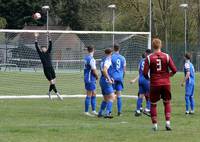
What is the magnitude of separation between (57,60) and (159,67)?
17142mm

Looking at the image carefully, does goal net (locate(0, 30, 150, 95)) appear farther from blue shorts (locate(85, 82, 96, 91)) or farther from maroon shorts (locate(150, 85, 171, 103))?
maroon shorts (locate(150, 85, 171, 103))

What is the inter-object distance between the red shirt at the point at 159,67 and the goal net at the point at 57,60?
14.4m

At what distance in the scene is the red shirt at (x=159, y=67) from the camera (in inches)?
578

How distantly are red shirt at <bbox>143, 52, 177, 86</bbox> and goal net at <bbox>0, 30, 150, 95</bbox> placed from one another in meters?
14.4

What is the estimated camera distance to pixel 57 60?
31484 mm

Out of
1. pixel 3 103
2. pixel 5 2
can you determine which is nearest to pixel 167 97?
pixel 3 103

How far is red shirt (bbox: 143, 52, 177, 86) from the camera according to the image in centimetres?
1468

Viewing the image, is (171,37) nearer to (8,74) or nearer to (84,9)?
(84,9)

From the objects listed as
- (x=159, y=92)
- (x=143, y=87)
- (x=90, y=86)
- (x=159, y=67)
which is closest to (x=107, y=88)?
(x=90, y=86)

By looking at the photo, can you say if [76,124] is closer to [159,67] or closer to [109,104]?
[109,104]

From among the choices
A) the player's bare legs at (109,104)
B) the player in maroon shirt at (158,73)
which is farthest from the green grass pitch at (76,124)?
the player in maroon shirt at (158,73)

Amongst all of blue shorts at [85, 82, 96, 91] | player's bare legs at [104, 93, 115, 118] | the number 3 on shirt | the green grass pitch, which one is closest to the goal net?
the green grass pitch

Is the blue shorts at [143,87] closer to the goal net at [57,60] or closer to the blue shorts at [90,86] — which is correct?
the blue shorts at [90,86]

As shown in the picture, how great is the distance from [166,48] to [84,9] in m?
16.9
